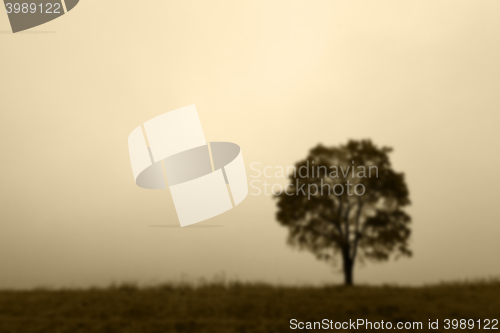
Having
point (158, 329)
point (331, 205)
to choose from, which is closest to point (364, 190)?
point (331, 205)

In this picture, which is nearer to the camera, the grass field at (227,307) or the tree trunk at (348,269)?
the grass field at (227,307)

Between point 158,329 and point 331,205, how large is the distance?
32.1 ft

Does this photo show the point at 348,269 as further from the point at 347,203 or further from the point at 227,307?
the point at 227,307

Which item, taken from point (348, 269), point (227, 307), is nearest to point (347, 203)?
point (348, 269)

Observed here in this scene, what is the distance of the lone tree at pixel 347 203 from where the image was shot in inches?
666

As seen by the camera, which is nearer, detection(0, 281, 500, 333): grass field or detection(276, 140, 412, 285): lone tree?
detection(0, 281, 500, 333): grass field

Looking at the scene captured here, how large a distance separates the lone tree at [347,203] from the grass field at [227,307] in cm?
320

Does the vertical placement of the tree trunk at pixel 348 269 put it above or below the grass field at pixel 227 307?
above

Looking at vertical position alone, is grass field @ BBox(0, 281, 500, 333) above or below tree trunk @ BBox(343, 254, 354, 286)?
Result: below

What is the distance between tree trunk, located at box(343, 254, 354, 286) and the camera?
16286mm

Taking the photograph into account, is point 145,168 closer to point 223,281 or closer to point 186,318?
point 223,281

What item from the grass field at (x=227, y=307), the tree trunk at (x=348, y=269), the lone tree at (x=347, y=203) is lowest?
the grass field at (x=227, y=307)

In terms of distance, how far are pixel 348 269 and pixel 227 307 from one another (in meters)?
7.18

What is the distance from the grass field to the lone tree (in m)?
3.20
